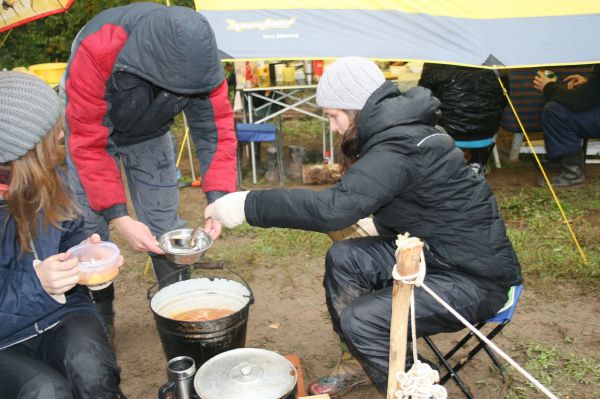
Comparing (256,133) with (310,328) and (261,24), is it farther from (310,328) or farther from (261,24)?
(310,328)

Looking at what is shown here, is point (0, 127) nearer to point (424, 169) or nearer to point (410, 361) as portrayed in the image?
point (424, 169)

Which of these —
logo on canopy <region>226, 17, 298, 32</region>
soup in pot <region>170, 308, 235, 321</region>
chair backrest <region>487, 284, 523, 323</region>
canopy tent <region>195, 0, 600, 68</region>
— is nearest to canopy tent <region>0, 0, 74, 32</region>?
canopy tent <region>195, 0, 600, 68</region>

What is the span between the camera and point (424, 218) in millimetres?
2545

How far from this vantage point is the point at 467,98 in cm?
582

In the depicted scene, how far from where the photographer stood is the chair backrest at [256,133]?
6.17 meters

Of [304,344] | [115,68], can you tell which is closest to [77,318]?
[115,68]

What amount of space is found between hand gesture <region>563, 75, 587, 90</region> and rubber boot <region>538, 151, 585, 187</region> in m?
0.77

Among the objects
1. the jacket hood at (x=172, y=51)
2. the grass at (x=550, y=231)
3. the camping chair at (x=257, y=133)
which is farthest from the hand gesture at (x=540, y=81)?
the jacket hood at (x=172, y=51)

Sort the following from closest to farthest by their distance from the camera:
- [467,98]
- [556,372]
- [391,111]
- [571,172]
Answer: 1. [391,111]
2. [556,372]
3. [467,98]
4. [571,172]

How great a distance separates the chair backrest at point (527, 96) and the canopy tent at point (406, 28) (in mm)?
1880

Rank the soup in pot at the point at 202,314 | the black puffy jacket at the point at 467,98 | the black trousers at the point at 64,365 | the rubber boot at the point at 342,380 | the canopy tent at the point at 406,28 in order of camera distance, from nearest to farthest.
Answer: the black trousers at the point at 64,365, the soup in pot at the point at 202,314, the rubber boot at the point at 342,380, the canopy tent at the point at 406,28, the black puffy jacket at the point at 467,98

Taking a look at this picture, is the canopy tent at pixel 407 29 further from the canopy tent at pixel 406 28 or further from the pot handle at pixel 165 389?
the pot handle at pixel 165 389

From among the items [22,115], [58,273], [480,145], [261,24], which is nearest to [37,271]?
[58,273]

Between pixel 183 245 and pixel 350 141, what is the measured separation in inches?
37.0
